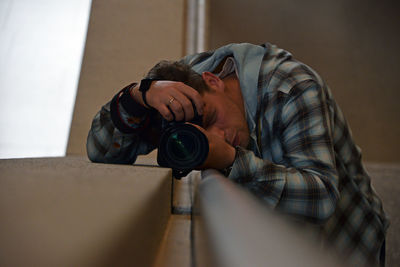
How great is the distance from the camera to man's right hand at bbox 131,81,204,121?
497 millimetres

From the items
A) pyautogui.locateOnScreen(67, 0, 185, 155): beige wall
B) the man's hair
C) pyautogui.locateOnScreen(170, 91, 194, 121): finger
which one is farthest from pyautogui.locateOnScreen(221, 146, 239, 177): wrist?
pyautogui.locateOnScreen(67, 0, 185, 155): beige wall

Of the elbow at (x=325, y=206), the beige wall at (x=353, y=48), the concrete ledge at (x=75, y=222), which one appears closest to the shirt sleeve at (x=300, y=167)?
the elbow at (x=325, y=206)

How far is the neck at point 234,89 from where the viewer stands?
65cm

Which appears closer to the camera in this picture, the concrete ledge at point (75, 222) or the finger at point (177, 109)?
the concrete ledge at point (75, 222)

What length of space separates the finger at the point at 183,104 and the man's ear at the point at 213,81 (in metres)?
0.16

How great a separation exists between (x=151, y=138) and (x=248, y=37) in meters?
1.50

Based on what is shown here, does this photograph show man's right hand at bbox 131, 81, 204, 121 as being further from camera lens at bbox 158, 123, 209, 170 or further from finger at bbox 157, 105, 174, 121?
camera lens at bbox 158, 123, 209, 170

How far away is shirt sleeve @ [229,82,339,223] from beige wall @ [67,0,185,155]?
779 millimetres

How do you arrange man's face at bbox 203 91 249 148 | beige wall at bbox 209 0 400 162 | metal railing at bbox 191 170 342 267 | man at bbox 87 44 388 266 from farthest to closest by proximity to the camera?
beige wall at bbox 209 0 400 162, man's face at bbox 203 91 249 148, man at bbox 87 44 388 266, metal railing at bbox 191 170 342 267

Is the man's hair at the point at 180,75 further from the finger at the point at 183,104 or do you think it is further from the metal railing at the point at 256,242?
the metal railing at the point at 256,242

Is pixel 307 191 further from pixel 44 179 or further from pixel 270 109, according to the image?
pixel 44 179

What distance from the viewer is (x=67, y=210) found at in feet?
0.51

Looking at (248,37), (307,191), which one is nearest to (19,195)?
(307,191)

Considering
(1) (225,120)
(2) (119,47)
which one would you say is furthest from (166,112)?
(2) (119,47)
